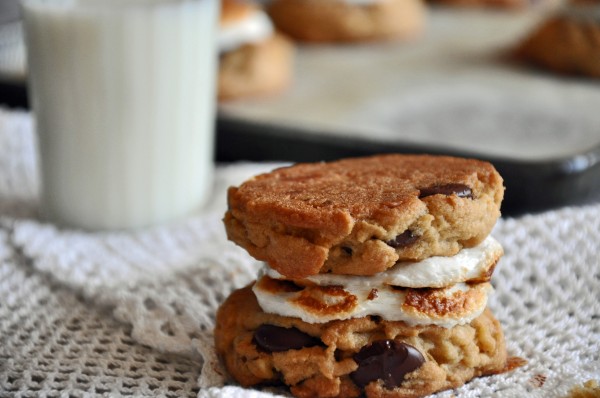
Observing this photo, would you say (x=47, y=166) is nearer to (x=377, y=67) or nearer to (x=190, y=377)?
(x=190, y=377)

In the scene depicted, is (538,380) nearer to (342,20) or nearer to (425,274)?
(425,274)

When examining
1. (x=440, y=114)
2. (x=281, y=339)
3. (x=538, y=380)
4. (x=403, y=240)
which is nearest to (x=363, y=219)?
(x=403, y=240)

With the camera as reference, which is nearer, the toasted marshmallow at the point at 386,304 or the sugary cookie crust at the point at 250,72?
the toasted marshmallow at the point at 386,304

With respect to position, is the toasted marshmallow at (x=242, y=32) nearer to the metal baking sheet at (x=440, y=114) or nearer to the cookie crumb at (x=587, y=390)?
the metal baking sheet at (x=440, y=114)

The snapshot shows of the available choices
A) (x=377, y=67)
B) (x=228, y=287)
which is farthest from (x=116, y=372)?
(x=377, y=67)

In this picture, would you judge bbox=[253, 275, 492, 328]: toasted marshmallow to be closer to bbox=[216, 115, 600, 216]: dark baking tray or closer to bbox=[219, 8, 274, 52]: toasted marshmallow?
bbox=[216, 115, 600, 216]: dark baking tray

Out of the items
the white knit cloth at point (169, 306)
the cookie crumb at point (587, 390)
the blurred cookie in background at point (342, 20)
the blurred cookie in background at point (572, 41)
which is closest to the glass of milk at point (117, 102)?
the white knit cloth at point (169, 306)
